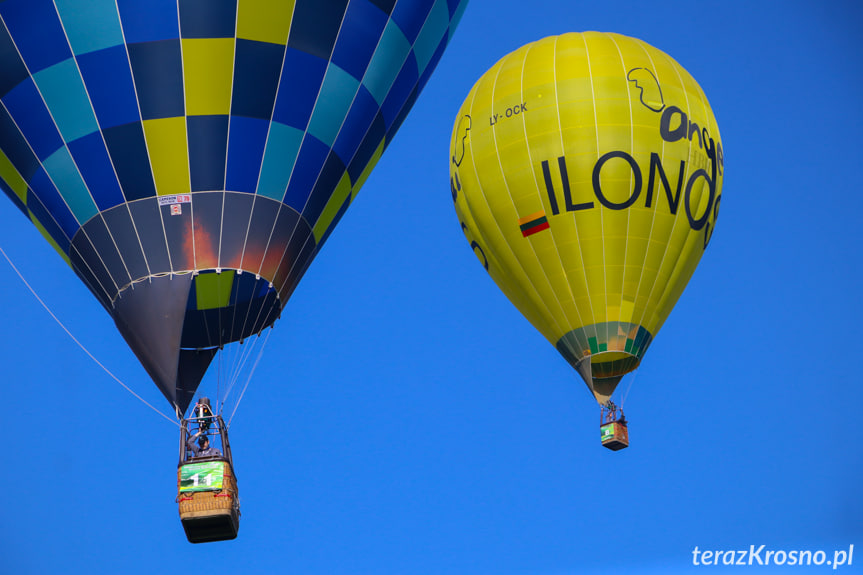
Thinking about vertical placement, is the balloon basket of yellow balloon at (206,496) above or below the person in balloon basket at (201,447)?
below

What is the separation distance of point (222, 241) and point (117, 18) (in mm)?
2137

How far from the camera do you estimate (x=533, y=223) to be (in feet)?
53.0

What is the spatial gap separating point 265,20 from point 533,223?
206 inches

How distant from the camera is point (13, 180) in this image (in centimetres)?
1228

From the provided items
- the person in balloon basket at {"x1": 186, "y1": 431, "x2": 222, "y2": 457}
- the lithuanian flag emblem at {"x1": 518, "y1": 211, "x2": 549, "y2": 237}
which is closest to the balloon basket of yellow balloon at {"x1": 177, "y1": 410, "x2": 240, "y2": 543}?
the person in balloon basket at {"x1": 186, "y1": 431, "x2": 222, "y2": 457}

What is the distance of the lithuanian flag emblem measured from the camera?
16109 millimetres

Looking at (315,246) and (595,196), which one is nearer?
(315,246)

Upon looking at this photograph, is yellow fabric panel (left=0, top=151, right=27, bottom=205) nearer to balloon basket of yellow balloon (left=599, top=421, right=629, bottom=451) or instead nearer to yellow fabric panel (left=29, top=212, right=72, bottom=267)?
yellow fabric panel (left=29, top=212, right=72, bottom=267)

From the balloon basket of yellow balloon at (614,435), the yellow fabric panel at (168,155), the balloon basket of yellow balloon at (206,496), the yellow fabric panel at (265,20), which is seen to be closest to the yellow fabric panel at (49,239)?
the yellow fabric panel at (168,155)

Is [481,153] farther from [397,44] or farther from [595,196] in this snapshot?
[397,44]

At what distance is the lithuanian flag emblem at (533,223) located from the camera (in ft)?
52.9

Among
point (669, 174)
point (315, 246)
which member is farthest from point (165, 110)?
point (669, 174)

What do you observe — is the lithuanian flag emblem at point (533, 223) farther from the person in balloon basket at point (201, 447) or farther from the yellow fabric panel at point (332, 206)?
the person in balloon basket at point (201, 447)

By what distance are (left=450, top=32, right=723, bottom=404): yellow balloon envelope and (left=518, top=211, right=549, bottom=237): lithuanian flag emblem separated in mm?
12
